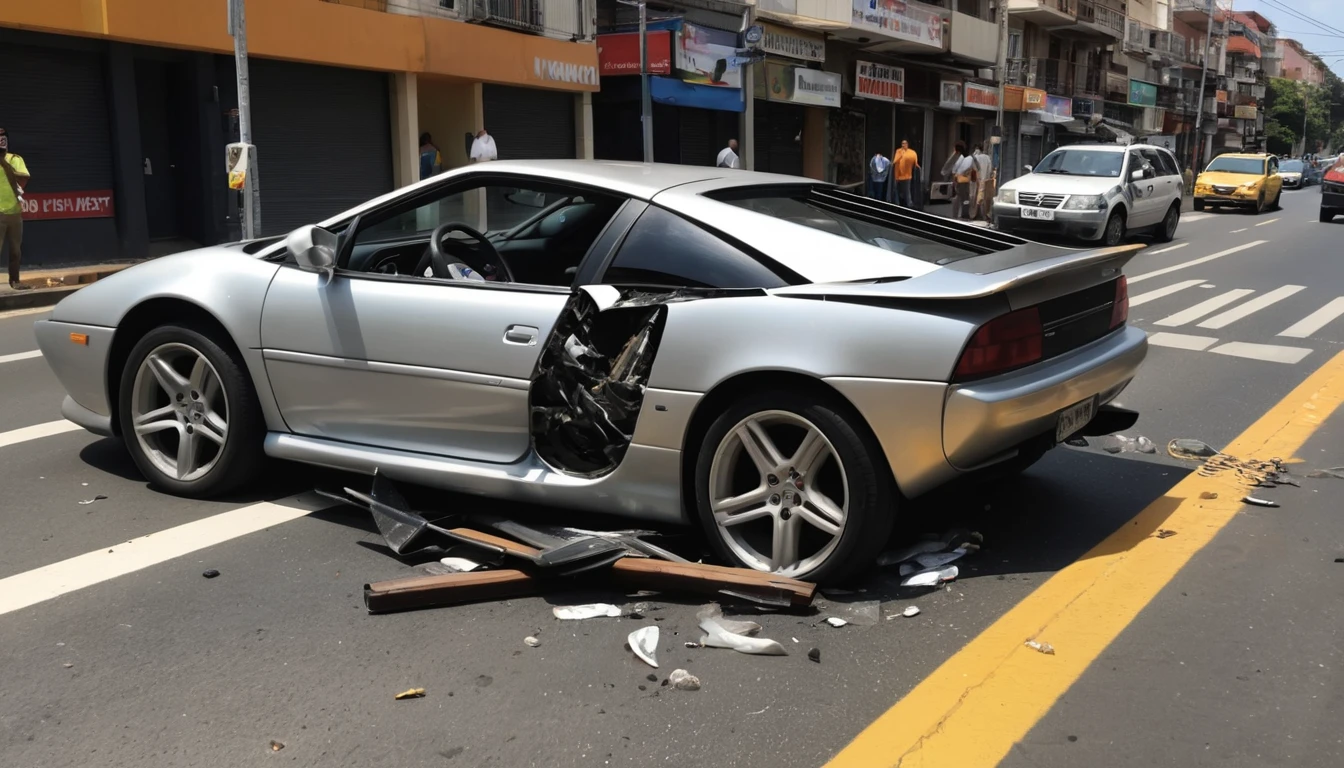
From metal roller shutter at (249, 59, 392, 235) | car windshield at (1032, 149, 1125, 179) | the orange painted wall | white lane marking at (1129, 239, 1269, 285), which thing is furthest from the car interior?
car windshield at (1032, 149, 1125, 179)

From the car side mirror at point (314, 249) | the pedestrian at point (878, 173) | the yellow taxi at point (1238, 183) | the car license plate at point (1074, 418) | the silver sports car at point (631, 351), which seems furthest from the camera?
the yellow taxi at point (1238, 183)

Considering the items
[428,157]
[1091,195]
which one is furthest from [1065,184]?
[428,157]

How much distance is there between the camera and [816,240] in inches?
163

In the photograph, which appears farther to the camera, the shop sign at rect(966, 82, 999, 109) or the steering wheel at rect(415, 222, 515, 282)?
the shop sign at rect(966, 82, 999, 109)

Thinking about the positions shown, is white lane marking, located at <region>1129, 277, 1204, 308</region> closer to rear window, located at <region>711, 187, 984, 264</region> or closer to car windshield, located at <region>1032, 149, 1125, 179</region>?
car windshield, located at <region>1032, 149, 1125, 179</region>

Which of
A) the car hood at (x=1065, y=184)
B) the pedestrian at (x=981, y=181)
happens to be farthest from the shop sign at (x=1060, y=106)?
the car hood at (x=1065, y=184)

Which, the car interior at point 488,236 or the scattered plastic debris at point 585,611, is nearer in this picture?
the scattered plastic debris at point 585,611

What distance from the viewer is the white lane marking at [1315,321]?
10.4 meters

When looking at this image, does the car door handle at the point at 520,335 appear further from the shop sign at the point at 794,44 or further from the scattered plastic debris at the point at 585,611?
the shop sign at the point at 794,44

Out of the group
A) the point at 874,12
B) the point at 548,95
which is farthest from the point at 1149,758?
the point at 874,12

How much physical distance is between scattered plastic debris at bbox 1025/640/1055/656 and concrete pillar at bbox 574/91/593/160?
22.3m

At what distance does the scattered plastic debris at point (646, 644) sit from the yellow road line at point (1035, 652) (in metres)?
0.72

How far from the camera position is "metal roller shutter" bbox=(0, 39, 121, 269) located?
1491 cm

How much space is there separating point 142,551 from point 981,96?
4137 cm
